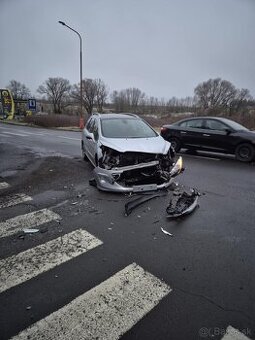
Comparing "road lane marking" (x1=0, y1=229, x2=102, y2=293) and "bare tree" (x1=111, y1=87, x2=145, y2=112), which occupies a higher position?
"bare tree" (x1=111, y1=87, x2=145, y2=112)

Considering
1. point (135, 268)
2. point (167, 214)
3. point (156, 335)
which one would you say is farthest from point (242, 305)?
point (167, 214)

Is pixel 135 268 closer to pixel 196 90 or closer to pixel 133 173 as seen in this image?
pixel 133 173

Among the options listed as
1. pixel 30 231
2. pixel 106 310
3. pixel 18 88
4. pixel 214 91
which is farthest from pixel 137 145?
pixel 18 88

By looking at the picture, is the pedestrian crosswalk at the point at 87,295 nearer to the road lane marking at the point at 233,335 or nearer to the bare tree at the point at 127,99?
the road lane marking at the point at 233,335

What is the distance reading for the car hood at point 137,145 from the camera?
6.11 metres

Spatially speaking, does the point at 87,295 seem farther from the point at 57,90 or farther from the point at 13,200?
the point at 57,90

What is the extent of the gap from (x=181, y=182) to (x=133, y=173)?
173cm

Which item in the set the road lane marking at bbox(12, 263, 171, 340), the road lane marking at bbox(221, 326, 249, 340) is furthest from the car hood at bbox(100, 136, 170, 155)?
the road lane marking at bbox(221, 326, 249, 340)

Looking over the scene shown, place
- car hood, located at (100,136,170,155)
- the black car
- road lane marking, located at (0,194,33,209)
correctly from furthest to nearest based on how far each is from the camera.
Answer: the black car < car hood, located at (100,136,170,155) < road lane marking, located at (0,194,33,209)

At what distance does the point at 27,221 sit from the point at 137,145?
298 centimetres

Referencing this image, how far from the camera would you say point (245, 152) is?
10102mm

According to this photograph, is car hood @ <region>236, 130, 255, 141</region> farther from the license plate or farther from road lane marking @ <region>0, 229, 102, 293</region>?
road lane marking @ <region>0, 229, 102, 293</region>

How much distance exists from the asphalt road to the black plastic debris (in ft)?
0.45

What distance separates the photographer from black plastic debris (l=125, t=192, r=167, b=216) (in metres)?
5.12
